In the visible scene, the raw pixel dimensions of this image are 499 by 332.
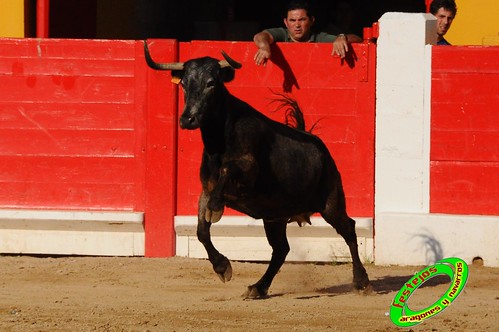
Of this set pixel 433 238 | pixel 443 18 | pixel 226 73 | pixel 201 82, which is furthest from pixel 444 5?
pixel 201 82

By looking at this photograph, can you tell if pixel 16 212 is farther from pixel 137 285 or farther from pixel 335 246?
pixel 335 246

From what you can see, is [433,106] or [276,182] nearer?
[276,182]

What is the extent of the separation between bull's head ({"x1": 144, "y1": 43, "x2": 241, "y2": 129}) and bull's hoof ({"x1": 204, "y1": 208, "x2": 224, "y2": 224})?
515 millimetres

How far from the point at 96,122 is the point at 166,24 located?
6.67m

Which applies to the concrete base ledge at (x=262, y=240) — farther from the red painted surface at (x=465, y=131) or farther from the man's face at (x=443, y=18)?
the man's face at (x=443, y=18)

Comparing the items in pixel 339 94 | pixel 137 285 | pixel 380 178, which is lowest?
pixel 137 285

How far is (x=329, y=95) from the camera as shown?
32.1ft

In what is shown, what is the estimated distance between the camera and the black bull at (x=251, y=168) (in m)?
7.25

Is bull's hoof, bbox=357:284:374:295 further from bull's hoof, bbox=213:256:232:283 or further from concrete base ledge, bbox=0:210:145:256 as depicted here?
concrete base ledge, bbox=0:210:145:256

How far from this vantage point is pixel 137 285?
8.52 meters

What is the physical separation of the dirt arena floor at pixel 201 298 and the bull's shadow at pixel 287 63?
4.71ft

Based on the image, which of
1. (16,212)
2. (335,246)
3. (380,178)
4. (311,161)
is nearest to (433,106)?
(380,178)

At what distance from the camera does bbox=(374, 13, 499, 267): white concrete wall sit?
960 cm

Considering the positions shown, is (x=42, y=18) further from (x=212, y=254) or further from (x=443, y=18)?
(x=212, y=254)
